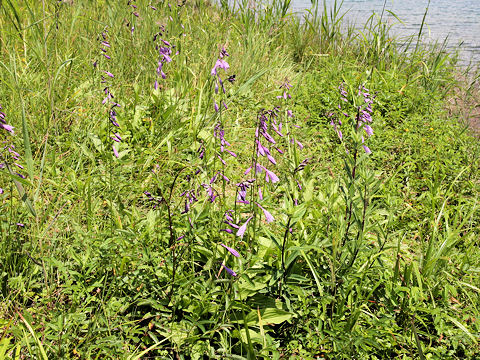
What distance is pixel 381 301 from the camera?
5.83 ft

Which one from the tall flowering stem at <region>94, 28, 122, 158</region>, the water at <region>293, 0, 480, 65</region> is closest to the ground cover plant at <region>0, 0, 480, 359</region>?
the tall flowering stem at <region>94, 28, 122, 158</region>

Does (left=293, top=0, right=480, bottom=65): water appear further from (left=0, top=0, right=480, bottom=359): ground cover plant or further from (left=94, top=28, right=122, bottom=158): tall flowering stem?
(left=94, top=28, right=122, bottom=158): tall flowering stem

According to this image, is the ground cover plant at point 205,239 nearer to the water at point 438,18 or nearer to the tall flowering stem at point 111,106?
the tall flowering stem at point 111,106

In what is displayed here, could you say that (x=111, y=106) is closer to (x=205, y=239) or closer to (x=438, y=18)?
(x=205, y=239)

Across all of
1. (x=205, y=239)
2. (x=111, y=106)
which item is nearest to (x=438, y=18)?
(x=111, y=106)

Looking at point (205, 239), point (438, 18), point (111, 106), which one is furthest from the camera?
point (438, 18)

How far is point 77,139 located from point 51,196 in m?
0.57

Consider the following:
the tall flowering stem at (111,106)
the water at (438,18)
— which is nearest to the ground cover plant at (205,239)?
the tall flowering stem at (111,106)

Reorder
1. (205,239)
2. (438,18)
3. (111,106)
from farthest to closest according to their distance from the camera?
(438,18) < (111,106) < (205,239)

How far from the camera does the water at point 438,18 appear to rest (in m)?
5.44

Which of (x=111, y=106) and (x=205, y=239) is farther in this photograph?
(x=111, y=106)

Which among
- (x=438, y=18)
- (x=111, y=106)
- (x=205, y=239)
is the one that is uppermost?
(x=438, y=18)

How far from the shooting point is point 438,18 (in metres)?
6.78

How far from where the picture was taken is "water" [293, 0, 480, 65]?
5.44m
